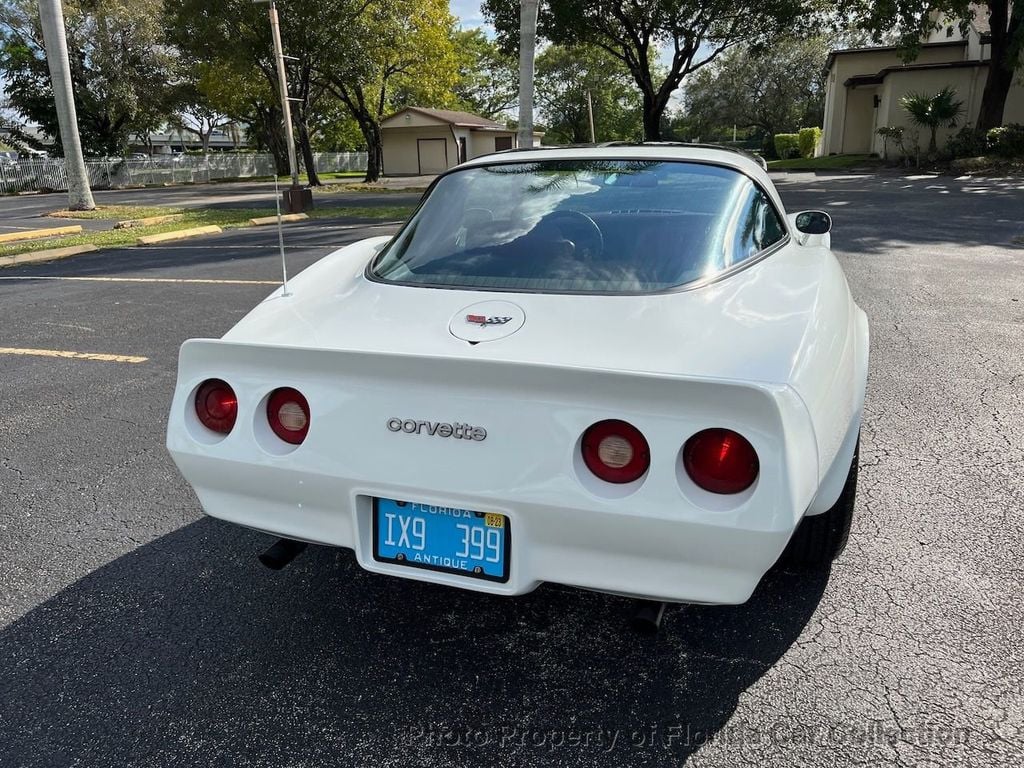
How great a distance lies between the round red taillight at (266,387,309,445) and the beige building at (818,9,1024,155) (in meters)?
27.6

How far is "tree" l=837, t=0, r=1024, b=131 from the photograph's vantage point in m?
21.0

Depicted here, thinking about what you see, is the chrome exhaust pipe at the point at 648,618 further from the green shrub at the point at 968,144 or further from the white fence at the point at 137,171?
the white fence at the point at 137,171

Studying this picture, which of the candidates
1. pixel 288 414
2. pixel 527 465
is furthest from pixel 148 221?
pixel 527 465

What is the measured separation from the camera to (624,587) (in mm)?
1952

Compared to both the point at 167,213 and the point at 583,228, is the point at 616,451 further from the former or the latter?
the point at 167,213

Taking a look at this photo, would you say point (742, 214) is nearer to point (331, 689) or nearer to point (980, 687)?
point (980, 687)

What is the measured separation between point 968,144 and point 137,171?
3576cm

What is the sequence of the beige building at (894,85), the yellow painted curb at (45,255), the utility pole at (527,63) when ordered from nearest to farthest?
1. the yellow painted curb at (45,255)
2. the utility pole at (527,63)
3. the beige building at (894,85)

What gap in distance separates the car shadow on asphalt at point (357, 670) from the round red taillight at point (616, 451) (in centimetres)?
71

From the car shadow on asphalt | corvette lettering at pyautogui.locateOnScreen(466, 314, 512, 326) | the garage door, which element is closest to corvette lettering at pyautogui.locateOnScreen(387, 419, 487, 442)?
corvette lettering at pyautogui.locateOnScreen(466, 314, 512, 326)

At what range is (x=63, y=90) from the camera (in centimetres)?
1600

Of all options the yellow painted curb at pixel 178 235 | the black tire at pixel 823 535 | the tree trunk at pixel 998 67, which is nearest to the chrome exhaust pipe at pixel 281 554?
the black tire at pixel 823 535

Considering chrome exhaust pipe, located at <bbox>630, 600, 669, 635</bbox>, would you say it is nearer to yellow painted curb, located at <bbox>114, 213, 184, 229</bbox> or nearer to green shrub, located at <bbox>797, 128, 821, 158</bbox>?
yellow painted curb, located at <bbox>114, 213, 184, 229</bbox>

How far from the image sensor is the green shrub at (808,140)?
121ft
